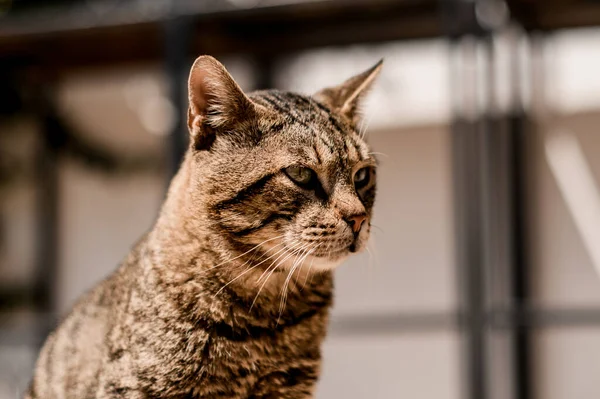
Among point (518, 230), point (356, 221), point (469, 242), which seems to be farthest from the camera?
point (518, 230)

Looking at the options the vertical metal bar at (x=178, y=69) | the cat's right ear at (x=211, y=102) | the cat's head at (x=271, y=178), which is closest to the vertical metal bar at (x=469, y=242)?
the vertical metal bar at (x=178, y=69)

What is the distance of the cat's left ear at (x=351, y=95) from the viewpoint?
144 centimetres

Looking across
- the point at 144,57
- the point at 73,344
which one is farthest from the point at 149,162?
the point at 73,344

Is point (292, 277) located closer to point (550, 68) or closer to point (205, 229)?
point (205, 229)

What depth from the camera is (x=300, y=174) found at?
1254mm

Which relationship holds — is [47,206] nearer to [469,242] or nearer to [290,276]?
[469,242]

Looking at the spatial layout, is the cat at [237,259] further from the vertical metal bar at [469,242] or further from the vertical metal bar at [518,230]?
the vertical metal bar at [518,230]

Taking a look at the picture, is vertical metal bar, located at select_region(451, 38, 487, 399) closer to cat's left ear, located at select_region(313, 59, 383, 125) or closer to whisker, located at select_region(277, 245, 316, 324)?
cat's left ear, located at select_region(313, 59, 383, 125)

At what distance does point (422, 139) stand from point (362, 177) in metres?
2.46

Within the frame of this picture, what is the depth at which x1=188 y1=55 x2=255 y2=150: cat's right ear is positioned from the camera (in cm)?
123

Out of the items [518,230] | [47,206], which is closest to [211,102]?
[518,230]

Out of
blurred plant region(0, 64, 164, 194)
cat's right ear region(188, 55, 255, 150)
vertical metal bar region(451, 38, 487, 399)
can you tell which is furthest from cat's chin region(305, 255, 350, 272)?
blurred plant region(0, 64, 164, 194)

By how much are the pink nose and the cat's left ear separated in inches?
10.1

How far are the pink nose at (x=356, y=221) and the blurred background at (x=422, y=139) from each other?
71.4 inches
